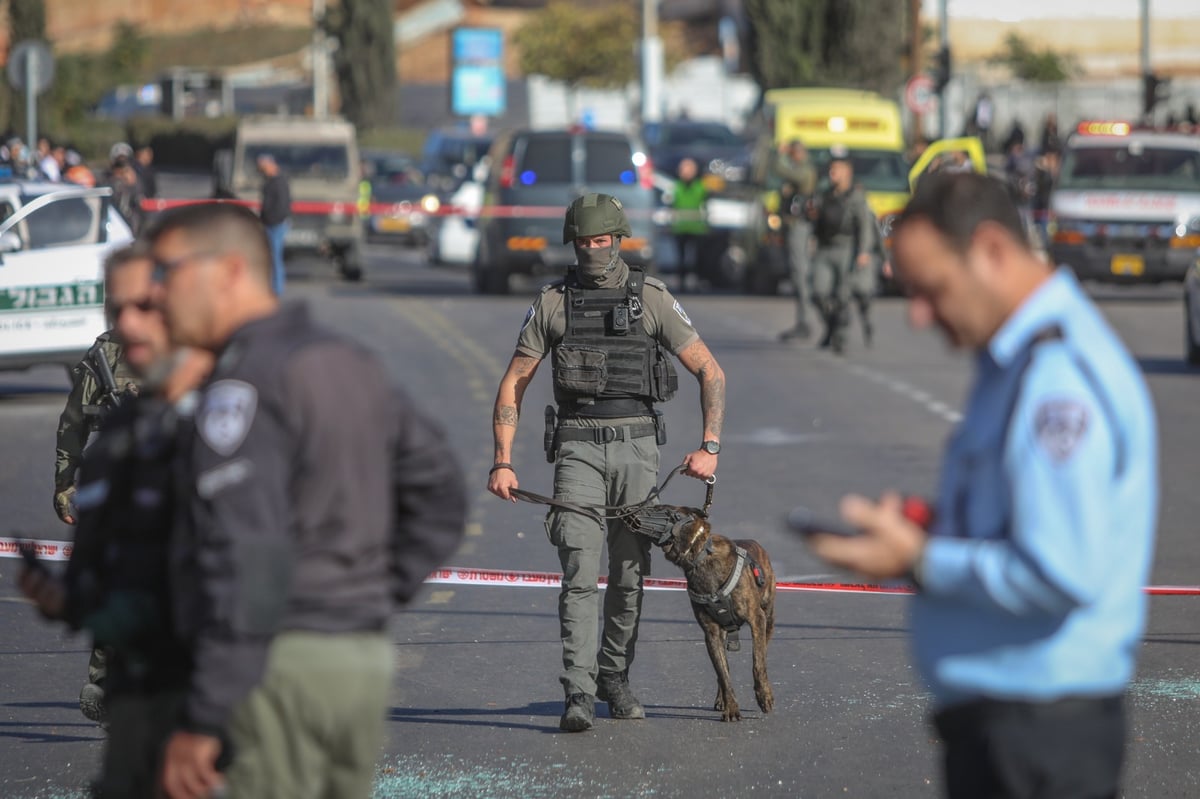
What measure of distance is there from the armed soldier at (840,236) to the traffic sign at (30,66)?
12623 millimetres

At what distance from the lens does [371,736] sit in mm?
3627

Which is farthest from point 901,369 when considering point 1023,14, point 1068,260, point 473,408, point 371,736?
point 1023,14

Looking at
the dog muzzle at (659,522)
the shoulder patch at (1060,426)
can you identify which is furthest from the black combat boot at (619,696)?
the shoulder patch at (1060,426)

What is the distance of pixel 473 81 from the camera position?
73.9 metres

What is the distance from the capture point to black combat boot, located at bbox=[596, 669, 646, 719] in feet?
23.8

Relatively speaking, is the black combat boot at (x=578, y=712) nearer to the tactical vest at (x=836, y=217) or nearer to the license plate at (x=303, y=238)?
the tactical vest at (x=836, y=217)

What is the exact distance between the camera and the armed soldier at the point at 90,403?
6.64 m

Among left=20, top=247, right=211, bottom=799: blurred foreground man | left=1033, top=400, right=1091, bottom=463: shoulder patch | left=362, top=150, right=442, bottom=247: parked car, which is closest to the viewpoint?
left=1033, top=400, right=1091, bottom=463: shoulder patch

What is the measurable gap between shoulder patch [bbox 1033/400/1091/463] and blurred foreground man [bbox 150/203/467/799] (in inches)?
42.0

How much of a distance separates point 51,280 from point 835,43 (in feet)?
127

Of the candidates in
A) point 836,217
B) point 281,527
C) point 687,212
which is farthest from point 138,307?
point 687,212

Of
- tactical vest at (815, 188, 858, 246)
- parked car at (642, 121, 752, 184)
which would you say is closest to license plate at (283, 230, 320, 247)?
parked car at (642, 121, 752, 184)

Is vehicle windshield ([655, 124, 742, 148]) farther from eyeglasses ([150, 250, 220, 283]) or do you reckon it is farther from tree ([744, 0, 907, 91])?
eyeglasses ([150, 250, 220, 283])

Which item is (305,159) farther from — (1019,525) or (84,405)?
(1019,525)
